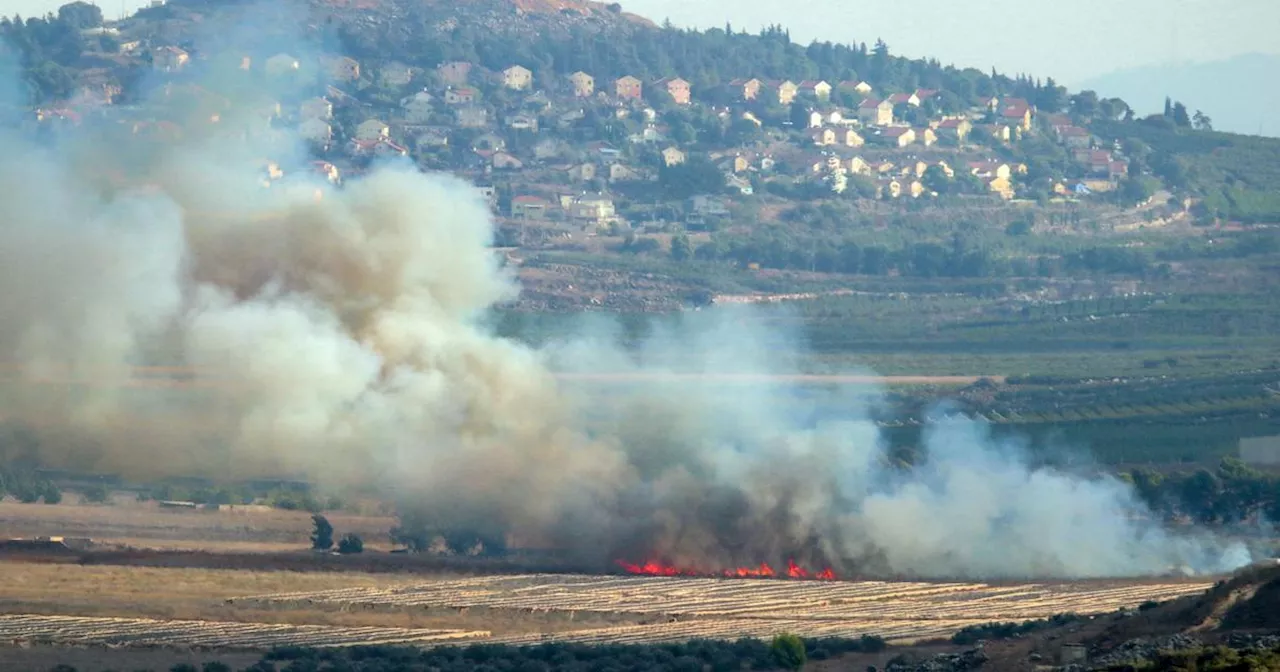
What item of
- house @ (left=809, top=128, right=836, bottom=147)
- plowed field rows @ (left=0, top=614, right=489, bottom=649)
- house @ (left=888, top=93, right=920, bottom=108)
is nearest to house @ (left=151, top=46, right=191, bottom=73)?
house @ (left=809, top=128, right=836, bottom=147)

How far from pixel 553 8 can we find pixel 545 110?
95.3ft

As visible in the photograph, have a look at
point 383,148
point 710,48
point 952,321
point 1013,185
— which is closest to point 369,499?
point 952,321

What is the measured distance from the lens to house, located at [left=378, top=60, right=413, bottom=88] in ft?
544

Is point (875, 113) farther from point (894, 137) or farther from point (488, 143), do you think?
point (488, 143)

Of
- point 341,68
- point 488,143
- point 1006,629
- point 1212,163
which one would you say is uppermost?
point 341,68

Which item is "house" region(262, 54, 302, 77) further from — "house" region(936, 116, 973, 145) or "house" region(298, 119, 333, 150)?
"house" region(936, 116, 973, 145)

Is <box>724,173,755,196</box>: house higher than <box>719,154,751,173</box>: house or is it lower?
lower

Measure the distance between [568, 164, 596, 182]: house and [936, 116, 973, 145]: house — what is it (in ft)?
111

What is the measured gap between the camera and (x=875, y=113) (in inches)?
6983

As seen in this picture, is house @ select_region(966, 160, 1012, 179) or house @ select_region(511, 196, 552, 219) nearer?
house @ select_region(511, 196, 552, 219)

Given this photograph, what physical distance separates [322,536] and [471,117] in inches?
3912

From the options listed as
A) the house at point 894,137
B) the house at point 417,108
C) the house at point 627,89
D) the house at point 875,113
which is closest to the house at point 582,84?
the house at point 627,89

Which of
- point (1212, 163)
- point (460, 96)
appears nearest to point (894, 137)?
point (1212, 163)

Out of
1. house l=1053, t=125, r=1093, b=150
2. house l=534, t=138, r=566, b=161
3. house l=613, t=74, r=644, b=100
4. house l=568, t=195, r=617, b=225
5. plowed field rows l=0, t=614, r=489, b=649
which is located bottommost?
plowed field rows l=0, t=614, r=489, b=649
